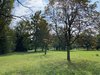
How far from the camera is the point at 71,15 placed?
31812mm

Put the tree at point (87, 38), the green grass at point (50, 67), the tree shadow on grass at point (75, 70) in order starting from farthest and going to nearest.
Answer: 1. the tree at point (87, 38)
2. the green grass at point (50, 67)
3. the tree shadow on grass at point (75, 70)

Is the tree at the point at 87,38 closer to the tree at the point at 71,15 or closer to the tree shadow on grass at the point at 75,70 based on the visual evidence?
the tree at the point at 71,15

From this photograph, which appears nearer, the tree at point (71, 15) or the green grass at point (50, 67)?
the green grass at point (50, 67)

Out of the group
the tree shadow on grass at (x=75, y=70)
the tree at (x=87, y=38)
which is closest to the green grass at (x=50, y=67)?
the tree shadow on grass at (x=75, y=70)

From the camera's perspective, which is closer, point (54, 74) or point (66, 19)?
point (54, 74)

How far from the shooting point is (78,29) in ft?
103

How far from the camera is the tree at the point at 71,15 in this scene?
30.7 m

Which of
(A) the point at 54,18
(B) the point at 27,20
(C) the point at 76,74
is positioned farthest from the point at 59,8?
(B) the point at 27,20

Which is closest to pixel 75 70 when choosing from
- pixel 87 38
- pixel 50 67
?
pixel 50 67

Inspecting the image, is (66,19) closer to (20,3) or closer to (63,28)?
(63,28)

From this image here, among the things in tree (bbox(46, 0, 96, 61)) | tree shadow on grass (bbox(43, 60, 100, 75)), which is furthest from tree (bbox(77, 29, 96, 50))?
tree shadow on grass (bbox(43, 60, 100, 75))

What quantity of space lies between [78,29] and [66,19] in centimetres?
238

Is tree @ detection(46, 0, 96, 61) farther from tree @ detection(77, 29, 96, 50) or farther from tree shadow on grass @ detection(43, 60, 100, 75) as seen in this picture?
tree shadow on grass @ detection(43, 60, 100, 75)

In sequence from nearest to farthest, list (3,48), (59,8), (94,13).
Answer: (94,13) → (59,8) → (3,48)
